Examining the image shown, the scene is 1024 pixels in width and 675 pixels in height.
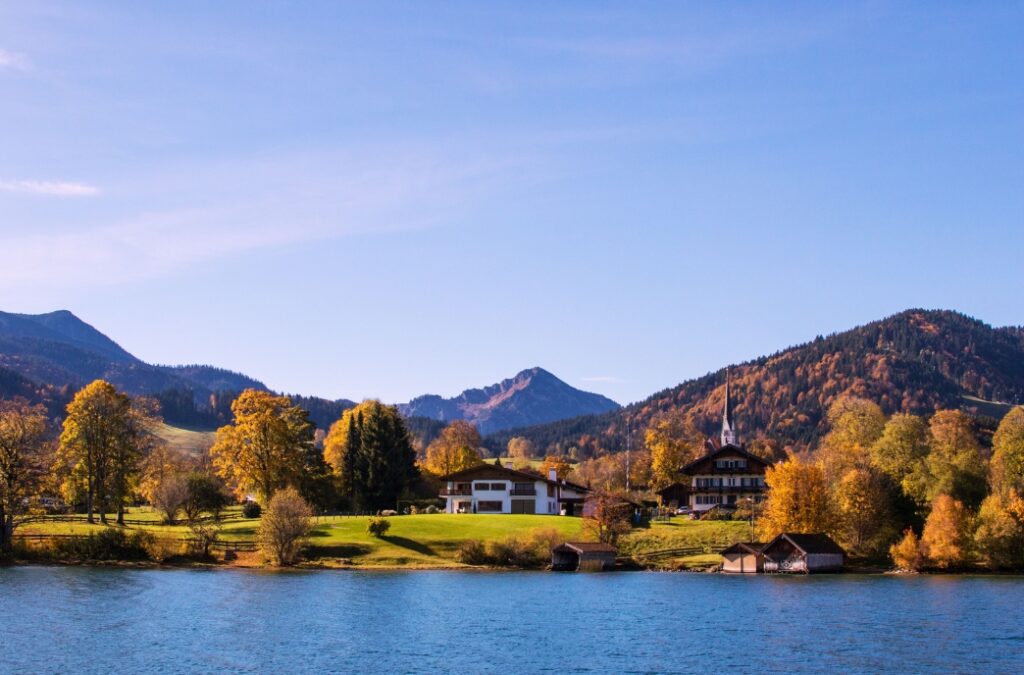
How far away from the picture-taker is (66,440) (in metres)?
108

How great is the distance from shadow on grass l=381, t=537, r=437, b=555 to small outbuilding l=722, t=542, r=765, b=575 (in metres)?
27.1

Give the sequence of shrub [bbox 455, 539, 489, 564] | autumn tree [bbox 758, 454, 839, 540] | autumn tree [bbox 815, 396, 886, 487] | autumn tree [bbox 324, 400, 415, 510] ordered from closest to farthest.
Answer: shrub [bbox 455, 539, 489, 564] < autumn tree [bbox 758, 454, 839, 540] < autumn tree [bbox 815, 396, 886, 487] < autumn tree [bbox 324, 400, 415, 510]

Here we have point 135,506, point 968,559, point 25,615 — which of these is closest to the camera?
point 25,615

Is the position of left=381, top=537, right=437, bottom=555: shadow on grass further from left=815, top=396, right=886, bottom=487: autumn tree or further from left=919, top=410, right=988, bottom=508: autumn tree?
left=919, top=410, right=988, bottom=508: autumn tree

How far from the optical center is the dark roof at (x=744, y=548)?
98375 millimetres

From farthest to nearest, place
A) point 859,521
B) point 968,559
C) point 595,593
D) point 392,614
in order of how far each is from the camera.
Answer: point 859,521
point 968,559
point 595,593
point 392,614

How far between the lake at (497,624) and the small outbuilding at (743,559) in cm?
990

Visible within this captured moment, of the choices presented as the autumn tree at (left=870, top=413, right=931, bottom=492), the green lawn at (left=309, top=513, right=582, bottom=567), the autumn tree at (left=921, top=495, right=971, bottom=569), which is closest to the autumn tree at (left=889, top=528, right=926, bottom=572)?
the autumn tree at (left=921, top=495, right=971, bottom=569)

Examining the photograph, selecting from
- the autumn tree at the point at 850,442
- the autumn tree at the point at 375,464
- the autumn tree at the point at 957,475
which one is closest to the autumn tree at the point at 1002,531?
the autumn tree at the point at 957,475

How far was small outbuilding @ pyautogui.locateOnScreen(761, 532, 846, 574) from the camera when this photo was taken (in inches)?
3777

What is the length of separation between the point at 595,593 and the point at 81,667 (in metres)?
39.4

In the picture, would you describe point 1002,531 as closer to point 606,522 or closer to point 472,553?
point 606,522

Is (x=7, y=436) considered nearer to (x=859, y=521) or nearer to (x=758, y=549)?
(x=758, y=549)

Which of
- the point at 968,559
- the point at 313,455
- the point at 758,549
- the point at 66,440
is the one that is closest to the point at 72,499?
the point at 66,440
